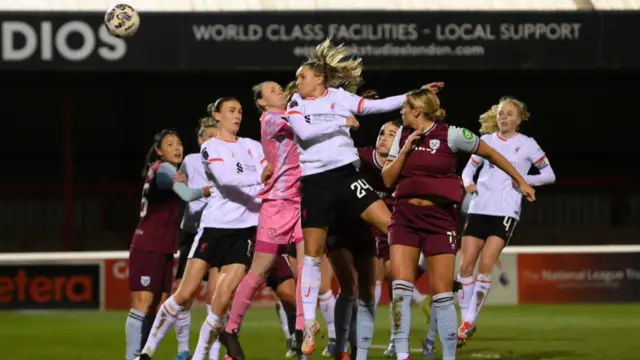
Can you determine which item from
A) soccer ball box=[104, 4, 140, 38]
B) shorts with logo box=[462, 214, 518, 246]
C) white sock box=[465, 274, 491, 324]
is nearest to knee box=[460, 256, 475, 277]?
white sock box=[465, 274, 491, 324]

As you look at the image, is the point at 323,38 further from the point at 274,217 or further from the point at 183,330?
the point at 274,217

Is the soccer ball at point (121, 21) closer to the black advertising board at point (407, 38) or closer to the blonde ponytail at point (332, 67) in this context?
the black advertising board at point (407, 38)

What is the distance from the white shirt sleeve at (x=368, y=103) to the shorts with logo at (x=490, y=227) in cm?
296

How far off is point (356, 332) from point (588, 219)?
13529 mm

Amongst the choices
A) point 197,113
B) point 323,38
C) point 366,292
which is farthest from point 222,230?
point 197,113

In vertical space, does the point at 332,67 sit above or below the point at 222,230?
above

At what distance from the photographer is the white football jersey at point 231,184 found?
354 inches

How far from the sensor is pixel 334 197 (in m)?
8.59

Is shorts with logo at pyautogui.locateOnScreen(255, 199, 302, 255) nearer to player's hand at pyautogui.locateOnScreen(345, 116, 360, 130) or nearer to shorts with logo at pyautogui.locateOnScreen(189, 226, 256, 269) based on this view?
shorts with logo at pyautogui.locateOnScreen(189, 226, 256, 269)

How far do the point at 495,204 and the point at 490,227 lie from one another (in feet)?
0.65

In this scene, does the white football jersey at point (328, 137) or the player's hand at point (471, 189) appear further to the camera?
the player's hand at point (471, 189)

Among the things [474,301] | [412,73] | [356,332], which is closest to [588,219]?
[412,73]

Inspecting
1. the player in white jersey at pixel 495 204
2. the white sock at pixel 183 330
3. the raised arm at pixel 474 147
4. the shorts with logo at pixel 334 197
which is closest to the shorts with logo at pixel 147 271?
the white sock at pixel 183 330

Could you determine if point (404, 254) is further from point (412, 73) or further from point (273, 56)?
point (412, 73)
